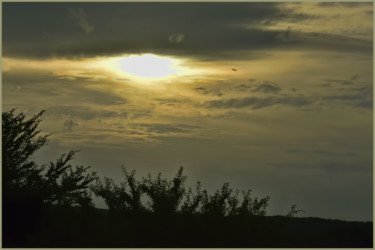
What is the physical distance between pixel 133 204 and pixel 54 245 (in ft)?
20.4

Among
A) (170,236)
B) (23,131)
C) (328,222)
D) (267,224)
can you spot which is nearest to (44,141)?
(23,131)

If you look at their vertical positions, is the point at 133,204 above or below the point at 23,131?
below

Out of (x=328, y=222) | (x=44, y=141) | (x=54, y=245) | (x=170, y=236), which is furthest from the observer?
(x=328, y=222)

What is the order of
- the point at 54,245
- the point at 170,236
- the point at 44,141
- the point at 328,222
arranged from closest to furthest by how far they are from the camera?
the point at 54,245
the point at 170,236
the point at 44,141
the point at 328,222

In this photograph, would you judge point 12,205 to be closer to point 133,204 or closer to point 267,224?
point 133,204

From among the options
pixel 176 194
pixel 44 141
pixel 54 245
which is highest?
pixel 44 141

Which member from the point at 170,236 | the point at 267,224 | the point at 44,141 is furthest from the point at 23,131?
Answer: the point at 267,224

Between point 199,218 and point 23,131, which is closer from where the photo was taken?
point 199,218

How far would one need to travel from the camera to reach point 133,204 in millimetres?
40906

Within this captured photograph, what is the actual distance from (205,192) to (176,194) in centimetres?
174

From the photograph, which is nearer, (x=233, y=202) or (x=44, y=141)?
(x=233, y=202)

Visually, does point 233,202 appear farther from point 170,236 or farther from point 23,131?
point 23,131

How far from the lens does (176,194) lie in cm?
4091

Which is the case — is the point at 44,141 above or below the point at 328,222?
above
